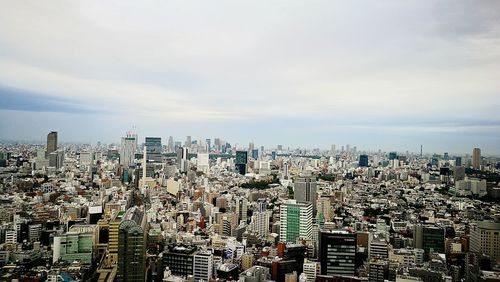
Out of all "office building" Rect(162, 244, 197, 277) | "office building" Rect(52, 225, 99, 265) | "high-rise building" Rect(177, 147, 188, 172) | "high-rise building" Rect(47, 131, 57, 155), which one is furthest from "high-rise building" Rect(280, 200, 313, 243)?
"high-rise building" Rect(177, 147, 188, 172)

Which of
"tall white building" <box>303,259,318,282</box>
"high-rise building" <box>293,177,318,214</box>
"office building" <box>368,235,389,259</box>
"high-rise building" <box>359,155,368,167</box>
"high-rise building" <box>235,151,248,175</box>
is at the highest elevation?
"high-rise building" <box>359,155,368,167</box>

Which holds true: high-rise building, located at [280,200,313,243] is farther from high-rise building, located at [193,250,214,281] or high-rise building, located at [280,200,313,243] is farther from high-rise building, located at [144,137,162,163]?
high-rise building, located at [144,137,162,163]

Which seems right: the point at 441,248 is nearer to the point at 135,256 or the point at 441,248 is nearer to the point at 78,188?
the point at 135,256

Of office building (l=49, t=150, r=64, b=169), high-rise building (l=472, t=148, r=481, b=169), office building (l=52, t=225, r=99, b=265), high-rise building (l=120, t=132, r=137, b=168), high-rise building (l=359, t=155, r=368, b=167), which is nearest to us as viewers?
high-rise building (l=472, t=148, r=481, b=169)

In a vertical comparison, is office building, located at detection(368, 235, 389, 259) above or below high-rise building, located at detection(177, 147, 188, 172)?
below

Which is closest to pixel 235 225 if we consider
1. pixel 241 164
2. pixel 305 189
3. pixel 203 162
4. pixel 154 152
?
pixel 305 189

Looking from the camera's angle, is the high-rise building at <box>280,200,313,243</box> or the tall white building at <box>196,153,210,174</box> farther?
the tall white building at <box>196,153,210,174</box>

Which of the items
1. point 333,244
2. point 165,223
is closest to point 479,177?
point 333,244

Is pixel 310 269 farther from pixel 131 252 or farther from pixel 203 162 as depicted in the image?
pixel 203 162
